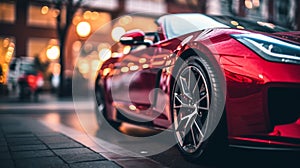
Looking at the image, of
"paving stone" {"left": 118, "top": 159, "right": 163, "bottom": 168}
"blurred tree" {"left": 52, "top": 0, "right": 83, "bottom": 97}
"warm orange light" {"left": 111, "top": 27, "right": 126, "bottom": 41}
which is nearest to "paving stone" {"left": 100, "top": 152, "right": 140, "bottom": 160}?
"paving stone" {"left": 118, "top": 159, "right": 163, "bottom": 168}

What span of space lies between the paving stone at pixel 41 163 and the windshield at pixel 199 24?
1.77 m

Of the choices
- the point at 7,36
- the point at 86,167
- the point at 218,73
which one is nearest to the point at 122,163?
the point at 86,167

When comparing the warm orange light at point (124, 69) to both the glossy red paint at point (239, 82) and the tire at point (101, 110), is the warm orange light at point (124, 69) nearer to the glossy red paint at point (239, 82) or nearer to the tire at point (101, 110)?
the glossy red paint at point (239, 82)

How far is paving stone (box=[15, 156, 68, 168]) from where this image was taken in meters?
2.73

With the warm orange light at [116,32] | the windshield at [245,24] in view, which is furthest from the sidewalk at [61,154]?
the warm orange light at [116,32]

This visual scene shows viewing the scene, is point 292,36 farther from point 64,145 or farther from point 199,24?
point 64,145

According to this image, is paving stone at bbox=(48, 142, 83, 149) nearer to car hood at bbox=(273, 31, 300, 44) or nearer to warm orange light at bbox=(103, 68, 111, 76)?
warm orange light at bbox=(103, 68, 111, 76)

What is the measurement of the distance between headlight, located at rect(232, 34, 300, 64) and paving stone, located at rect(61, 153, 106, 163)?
145cm

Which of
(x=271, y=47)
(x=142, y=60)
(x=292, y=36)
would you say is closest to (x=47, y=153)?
(x=142, y=60)

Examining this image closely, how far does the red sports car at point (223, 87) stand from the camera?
2.42 m

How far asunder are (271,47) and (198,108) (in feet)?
2.46

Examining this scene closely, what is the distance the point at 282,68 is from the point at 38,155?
2.05 meters

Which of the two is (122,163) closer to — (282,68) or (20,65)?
(282,68)

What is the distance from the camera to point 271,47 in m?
2.53
